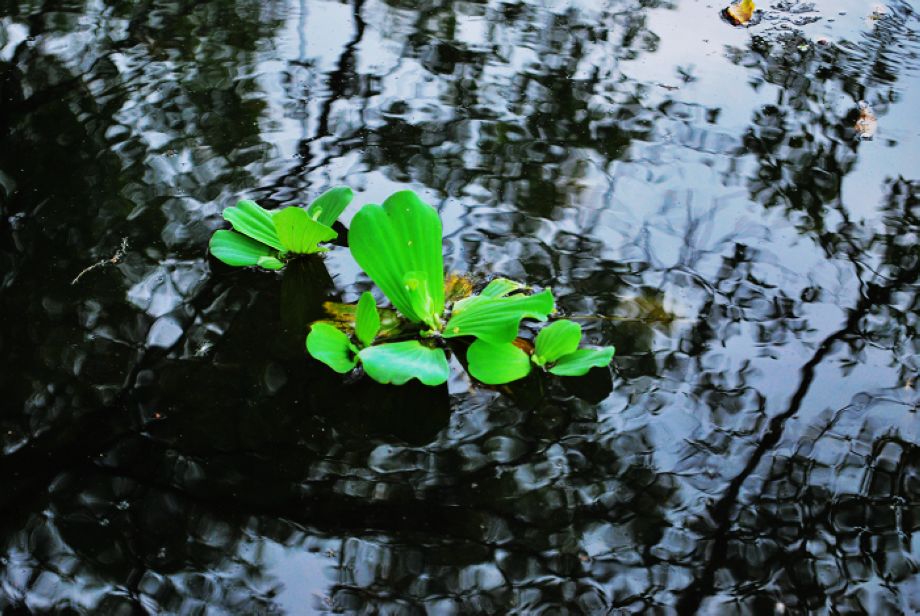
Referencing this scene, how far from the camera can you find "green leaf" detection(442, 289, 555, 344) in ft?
4.25

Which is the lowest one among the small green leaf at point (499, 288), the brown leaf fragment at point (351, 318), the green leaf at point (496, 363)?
the brown leaf fragment at point (351, 318)

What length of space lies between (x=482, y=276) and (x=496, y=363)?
214 millimetres

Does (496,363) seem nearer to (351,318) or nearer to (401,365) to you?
(401,365)

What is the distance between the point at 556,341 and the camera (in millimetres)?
1300

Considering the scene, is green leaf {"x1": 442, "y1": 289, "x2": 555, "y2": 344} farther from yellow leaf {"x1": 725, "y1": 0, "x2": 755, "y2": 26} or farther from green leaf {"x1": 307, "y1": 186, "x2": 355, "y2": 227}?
yellow leaf {"x1": 725, "y1": 0, "x2": 755, "y2": 26}

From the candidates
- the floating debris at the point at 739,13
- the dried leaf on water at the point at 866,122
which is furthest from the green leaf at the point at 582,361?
the floating debris at the point at 739,13

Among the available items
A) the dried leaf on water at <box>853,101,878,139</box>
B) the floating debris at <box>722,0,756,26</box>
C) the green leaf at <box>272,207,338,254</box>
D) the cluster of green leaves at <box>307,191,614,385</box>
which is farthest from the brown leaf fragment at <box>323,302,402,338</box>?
the floating debris at <box>722,0,756,26</box>

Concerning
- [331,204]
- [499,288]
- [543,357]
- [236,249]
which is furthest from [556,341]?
[236,249]

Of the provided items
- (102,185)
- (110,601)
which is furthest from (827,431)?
(102,185)

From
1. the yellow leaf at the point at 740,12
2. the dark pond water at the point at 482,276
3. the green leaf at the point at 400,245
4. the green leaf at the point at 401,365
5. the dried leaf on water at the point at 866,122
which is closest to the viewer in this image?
the dark pond water at the point at 482,276

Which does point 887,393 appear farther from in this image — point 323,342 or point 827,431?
point 323,342

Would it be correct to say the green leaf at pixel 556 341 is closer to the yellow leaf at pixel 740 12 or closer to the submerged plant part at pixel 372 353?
the submerged plant part at pixel 372 353

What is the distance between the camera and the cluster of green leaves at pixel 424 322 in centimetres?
129

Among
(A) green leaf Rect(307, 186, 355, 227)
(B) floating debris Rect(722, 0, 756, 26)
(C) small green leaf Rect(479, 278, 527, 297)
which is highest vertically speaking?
(B) floating debris Rect(722, 0, 756, 26)
